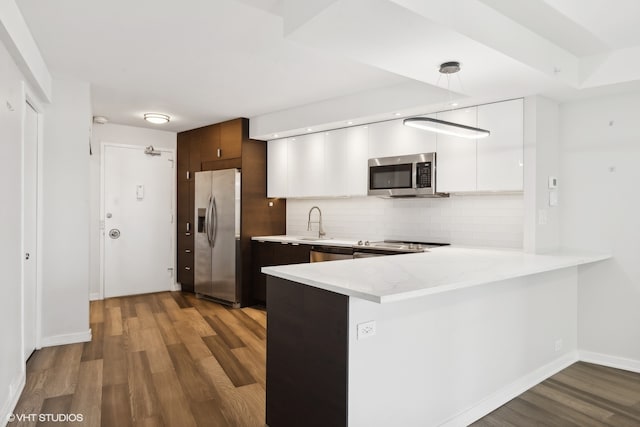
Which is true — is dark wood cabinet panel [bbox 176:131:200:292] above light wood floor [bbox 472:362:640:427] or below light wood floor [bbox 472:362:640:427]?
above

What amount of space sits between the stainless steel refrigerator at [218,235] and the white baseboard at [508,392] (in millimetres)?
3483

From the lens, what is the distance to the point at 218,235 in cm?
568

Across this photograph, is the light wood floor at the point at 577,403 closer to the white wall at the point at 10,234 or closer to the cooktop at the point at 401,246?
the cooktop at the point at 401,246

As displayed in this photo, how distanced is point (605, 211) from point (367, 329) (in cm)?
275

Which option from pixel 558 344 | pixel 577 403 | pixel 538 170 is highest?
pixel 538 170

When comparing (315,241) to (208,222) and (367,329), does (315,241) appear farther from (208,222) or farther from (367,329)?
(367,329)

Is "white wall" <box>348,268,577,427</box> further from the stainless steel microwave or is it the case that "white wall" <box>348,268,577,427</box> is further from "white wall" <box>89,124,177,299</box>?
"white wall" <box>89,124,177,299</box>

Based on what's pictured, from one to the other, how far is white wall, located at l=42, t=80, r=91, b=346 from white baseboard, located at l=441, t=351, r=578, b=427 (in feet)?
11.5

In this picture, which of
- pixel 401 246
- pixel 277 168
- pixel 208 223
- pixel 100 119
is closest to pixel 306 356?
pixel 401 246

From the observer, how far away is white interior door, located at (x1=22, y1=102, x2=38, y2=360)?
3438 mm

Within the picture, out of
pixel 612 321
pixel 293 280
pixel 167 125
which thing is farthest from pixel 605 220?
pixel 167 125

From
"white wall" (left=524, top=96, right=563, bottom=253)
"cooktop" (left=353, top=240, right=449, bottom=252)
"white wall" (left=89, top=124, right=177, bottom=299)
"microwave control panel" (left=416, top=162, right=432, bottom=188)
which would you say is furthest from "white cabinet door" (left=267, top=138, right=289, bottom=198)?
Result: "white wall" (left=524, top=96, right=563, bottom=253)

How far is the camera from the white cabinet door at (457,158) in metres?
3.78

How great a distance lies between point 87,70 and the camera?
3.80 m
